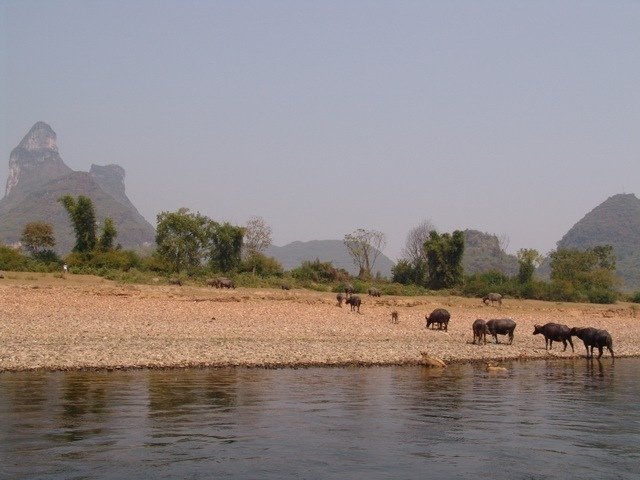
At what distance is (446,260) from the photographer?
76.4 m

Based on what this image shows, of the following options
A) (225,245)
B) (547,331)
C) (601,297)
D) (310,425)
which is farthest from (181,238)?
(310,425)

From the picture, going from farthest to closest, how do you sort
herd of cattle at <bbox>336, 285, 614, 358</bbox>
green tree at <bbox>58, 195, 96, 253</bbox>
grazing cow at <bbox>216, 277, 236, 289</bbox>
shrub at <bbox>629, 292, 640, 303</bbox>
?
shrub at <bbox>629, 292, 640, 303</bbox>, green tree at <bbox>58, 195, 96, 253</bbox>, grazing cow at <bbox>216, 277, 236, 289</bbox>, herd of cattle at <bbox>336, 285, 614, 358</bbox>

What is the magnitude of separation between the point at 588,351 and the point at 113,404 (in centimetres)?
2362

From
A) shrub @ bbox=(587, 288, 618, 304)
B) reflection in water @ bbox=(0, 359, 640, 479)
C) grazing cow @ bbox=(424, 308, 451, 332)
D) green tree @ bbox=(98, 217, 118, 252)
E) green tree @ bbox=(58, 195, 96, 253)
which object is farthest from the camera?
green tree @ bbox=(98, 217, 118, 252)

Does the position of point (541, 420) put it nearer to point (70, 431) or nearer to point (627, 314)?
point (70, 431)

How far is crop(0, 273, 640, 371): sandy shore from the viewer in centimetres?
2497

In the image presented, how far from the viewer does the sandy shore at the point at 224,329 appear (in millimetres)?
24969

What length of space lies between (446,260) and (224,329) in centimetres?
4689

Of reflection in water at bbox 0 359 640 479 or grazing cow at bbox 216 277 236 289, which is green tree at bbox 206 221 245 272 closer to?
grazing cow at bbox 216 277 236 289

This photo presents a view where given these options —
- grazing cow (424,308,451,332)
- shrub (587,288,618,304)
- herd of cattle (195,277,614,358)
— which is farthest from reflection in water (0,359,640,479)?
shrub (587,288,618,304)

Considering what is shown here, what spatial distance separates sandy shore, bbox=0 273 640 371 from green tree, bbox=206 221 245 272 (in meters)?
23.8

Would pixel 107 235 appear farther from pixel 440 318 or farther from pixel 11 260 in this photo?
pixel 440 318

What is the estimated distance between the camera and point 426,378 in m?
23.8

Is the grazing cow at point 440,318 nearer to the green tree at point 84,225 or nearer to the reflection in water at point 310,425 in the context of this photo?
the reflection in water at point 310,425
